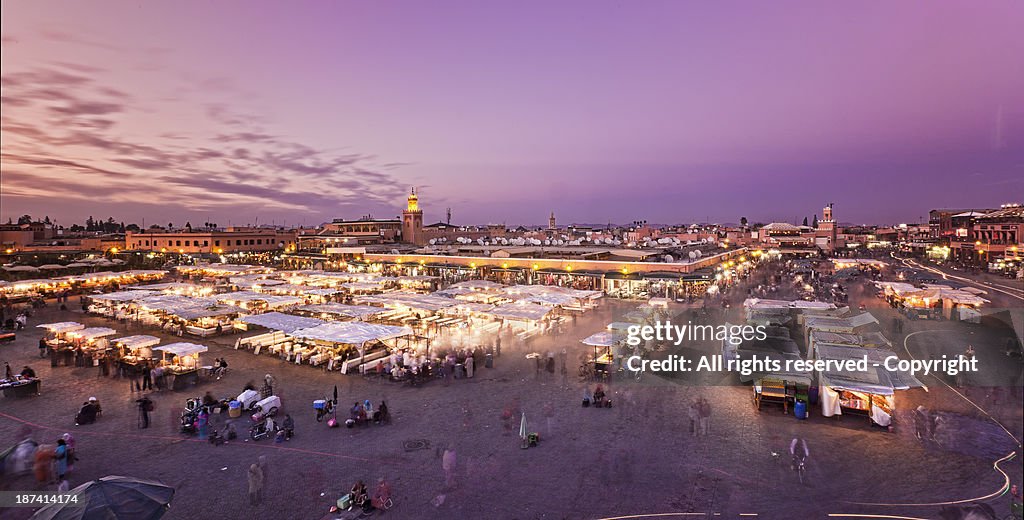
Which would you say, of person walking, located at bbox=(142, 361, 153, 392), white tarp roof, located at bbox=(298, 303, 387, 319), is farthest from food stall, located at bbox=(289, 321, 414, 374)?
white tarp roof, located at bbox=(298, 303, 387, 319)

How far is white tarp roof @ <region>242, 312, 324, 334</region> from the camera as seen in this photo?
17.4 meters

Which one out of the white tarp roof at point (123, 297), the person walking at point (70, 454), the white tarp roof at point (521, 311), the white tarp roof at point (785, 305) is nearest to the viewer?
the person walking at point (70, 454)

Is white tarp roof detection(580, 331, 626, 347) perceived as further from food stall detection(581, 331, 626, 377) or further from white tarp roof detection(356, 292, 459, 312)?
white tarp roof detection(356, 292, 459, 312)

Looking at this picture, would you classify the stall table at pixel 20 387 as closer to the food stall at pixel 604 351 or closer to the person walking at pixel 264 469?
the person walking at pixel 264 469

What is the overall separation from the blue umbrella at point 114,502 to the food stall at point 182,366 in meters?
8.54

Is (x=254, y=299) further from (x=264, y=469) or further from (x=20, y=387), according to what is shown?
(x=264, y=469)

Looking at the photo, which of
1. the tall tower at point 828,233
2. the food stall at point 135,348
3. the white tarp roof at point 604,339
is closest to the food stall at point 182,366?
the food stall at point 135,348

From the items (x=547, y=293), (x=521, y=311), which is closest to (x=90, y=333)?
(x=521, y=311)

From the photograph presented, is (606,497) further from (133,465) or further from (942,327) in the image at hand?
(942,327)

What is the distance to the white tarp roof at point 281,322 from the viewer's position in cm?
1737

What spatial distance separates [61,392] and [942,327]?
32976 millimetres

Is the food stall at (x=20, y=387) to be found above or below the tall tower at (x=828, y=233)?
below

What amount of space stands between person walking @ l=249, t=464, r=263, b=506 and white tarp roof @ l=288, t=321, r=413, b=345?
711 cm

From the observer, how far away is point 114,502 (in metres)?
6.19
